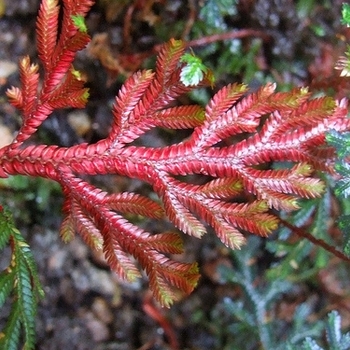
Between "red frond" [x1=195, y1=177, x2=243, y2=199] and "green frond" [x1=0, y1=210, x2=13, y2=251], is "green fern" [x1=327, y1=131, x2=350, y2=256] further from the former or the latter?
"green frond" [x1=0, y1=210, x2=13, y2=251]

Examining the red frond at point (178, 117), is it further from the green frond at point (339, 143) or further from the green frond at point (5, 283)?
the green frond at point (5, 283)

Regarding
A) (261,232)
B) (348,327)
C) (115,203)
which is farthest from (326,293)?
(115,203)

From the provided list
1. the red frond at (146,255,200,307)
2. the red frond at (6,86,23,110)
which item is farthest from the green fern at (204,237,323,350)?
the red frond at (6,86,23,110)

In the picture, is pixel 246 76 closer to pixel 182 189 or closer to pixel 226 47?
pixel 226 47

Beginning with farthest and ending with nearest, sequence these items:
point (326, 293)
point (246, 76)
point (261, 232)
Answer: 1. point (326, 293)
2. point (246, 76)
3. point (261, 232)

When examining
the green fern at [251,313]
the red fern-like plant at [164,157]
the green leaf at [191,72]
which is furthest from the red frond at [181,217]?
the green fern at [251,313]
